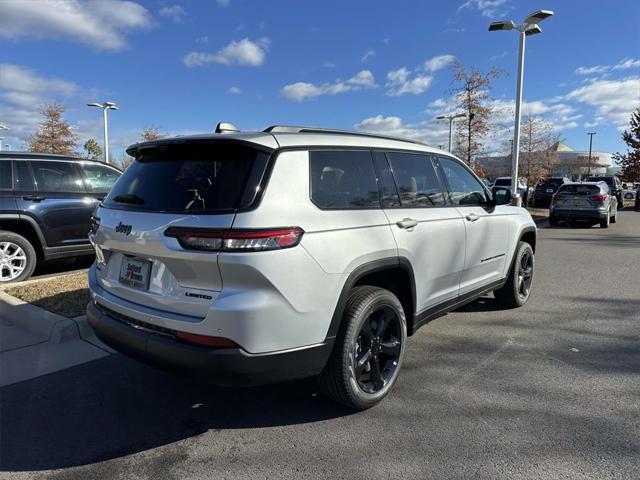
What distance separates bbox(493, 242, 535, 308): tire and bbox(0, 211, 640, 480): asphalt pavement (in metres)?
0.99

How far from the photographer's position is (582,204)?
15.5 m

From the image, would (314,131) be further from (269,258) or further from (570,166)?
(570,166)

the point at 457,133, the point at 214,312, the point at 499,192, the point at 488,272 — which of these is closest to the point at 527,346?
the point at 488,272

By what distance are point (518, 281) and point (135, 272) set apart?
14.3 feet

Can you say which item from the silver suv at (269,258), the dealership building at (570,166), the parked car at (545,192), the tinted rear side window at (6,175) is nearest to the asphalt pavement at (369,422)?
the silver suv at (269,258)

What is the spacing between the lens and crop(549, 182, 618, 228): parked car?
15305mm

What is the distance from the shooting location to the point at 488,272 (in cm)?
479

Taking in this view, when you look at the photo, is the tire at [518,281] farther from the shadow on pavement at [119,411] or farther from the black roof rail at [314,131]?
the shadow on pavement at [119,411]

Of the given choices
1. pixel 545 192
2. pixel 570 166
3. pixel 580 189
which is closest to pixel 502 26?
pixel 580 189

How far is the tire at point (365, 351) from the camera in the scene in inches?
116

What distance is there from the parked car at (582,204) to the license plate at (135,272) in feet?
51.7

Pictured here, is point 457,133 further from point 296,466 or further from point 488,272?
point 296,466

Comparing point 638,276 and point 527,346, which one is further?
point 638,276

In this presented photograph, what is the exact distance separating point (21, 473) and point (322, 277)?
1.98m
